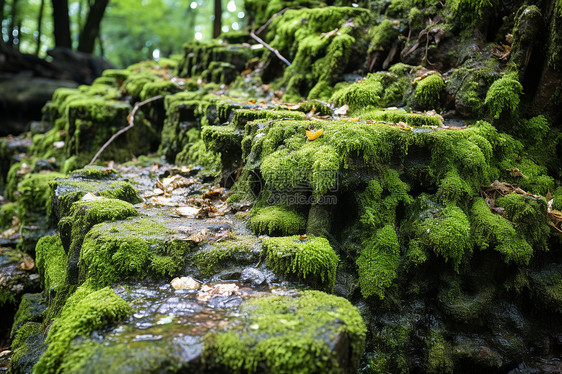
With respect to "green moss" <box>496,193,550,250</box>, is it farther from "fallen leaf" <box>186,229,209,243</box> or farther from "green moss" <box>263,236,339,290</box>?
"fallen leaf" <box>186,229,209,243</box>

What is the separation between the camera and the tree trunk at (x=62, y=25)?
16.2 metres

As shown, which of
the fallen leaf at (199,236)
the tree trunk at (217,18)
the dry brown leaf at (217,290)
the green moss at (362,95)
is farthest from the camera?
the tree trunk at (217,18)

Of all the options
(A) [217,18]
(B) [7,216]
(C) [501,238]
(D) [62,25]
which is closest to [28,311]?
(B) [7,216]

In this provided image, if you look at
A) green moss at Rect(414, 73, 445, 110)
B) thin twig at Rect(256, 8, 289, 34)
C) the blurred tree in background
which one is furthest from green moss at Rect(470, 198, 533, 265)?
the blurred tree in background

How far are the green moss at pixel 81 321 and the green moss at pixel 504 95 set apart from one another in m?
5.05

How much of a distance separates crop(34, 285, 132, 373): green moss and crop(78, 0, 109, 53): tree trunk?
59.1ft

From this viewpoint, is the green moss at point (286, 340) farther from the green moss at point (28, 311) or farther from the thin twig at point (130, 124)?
the thin twig at point (130, 124)

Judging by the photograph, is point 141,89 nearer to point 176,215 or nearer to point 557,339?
point 176,215

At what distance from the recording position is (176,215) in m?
4.17

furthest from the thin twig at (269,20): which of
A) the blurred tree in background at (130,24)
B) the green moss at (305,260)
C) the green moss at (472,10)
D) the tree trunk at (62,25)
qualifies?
the tree trunk at (62,25)

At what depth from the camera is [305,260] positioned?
2906mm

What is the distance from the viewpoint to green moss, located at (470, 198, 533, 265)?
3709 millimetres

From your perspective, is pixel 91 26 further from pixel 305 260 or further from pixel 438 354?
pixel 438 354

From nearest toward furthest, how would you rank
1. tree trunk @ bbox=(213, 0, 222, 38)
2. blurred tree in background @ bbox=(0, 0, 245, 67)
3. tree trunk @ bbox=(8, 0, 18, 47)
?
tree trunk @ bbox=(213, 0, 222, 38), tree trunk @ bbox=(8, 0, 18, 47), blurred tree in background @ bbox=(0, 0, 245, 67)
